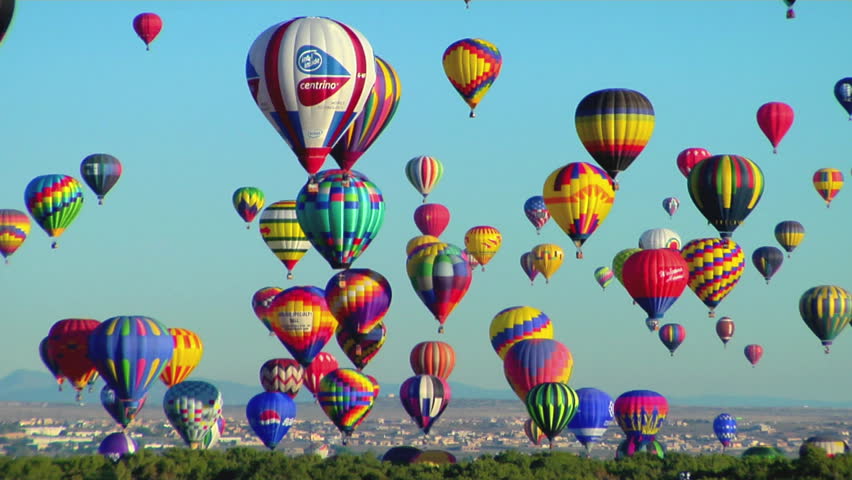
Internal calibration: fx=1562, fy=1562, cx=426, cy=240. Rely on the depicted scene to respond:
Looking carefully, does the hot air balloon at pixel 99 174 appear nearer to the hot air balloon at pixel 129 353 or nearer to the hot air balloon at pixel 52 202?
the hot air balloon at pixel 52 202

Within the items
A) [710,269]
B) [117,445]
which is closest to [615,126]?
[710,269]

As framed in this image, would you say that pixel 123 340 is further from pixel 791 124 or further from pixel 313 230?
pixel 791 124

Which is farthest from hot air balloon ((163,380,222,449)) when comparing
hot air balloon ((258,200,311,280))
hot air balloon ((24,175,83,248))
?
hot air balloon ((24,175,83,248))

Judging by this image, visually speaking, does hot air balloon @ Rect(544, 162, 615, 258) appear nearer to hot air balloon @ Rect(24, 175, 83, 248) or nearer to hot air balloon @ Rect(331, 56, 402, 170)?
hot air balloon @ Rect(331, 56, 402, 170)

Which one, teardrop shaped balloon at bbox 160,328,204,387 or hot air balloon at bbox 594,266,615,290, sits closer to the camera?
teardrop shaped balloon at bbox 160,328,204,387

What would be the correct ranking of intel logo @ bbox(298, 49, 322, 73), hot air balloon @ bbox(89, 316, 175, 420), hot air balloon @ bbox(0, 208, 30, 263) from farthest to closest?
hot air balloon @ bbox(0, 208, 30, 263)
hot air balloon @ bbox(89, 316, 175, 420)
intel logo @ bbox(298, 49, 322, 73)

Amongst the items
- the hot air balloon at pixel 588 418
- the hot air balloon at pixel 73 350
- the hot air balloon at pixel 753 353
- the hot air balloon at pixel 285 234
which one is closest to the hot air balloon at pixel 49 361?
the hot air balloon at pixel 73 350
